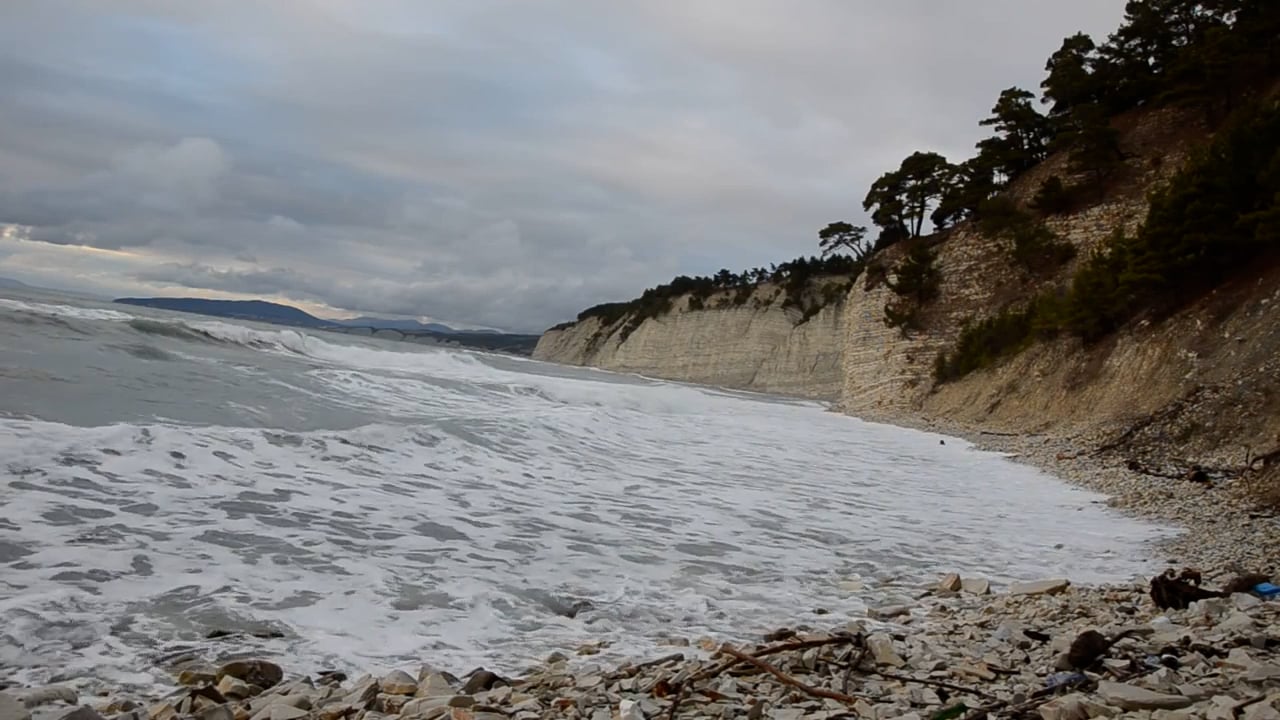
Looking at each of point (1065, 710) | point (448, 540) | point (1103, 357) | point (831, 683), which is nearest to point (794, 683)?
point (831, 683)

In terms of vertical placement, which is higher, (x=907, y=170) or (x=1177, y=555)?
(x=907, y=170)

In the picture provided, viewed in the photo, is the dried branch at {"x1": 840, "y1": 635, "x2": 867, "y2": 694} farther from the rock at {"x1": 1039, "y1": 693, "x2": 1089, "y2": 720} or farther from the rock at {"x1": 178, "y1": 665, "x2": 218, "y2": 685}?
the rock at {"x1": 178, "y1": 665, "x2": 218, "y2": 685}

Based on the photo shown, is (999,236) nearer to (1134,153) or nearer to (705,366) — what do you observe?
(1134,153)

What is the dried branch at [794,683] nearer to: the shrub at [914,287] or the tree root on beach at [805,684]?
the tree root on beach at [805,684]

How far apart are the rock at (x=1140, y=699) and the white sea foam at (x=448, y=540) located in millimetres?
2137

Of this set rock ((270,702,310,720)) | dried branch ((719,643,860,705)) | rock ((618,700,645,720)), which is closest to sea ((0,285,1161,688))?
rock ((270,702,310,720))

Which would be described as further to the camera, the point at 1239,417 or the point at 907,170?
the point at 907,170

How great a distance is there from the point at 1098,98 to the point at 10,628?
3437 cm

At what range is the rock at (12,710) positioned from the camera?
292cm

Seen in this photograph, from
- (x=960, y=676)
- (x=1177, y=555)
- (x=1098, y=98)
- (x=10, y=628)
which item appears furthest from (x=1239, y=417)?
(x=1098, y=98)

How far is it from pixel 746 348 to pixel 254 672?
213ft

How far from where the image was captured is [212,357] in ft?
61.6

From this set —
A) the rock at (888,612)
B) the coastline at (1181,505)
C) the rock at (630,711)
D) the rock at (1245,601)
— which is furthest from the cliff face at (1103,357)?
the rock at (630,711)

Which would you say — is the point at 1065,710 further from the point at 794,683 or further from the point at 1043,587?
the point at 1043,587
